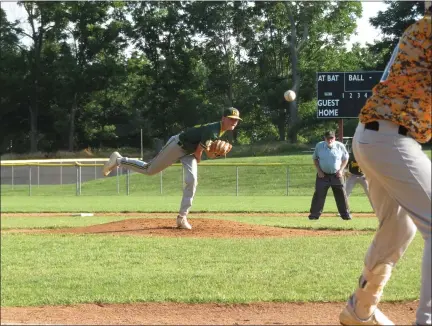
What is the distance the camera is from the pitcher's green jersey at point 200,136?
9.62 m

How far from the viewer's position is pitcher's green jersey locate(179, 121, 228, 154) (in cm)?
962

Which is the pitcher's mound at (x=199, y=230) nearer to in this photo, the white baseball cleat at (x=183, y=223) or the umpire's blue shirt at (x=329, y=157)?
the white baseball cleat at (x=183, y=223)

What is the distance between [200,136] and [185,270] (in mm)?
2954

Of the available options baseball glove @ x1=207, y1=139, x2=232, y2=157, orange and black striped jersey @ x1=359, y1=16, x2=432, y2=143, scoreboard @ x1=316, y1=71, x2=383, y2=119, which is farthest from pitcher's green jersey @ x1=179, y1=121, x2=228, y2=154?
scoreboard @ x1=316, y1=71, x2=383, y2=119

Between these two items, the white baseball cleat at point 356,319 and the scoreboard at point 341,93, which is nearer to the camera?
the white baseball cleat at point 356,319

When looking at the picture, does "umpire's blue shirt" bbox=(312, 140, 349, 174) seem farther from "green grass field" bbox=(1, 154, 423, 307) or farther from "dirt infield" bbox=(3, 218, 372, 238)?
"dirt infield" bbox=(3, 218, 372, 238)

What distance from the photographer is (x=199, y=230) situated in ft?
37.3

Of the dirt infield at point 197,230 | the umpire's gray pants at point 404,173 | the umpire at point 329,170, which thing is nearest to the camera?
the umpire's gray pants at point 404,173

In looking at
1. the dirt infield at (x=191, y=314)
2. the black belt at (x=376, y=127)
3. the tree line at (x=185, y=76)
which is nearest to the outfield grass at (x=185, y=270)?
the dirt infield at (x=191, y=314)

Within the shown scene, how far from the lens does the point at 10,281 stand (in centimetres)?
673

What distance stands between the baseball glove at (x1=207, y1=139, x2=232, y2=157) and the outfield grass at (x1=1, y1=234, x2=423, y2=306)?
4.07ft

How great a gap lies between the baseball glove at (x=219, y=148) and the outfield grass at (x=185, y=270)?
124 centimetres

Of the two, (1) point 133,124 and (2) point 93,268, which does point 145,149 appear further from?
(2) point 93,268

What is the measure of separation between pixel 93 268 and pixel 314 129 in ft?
133
